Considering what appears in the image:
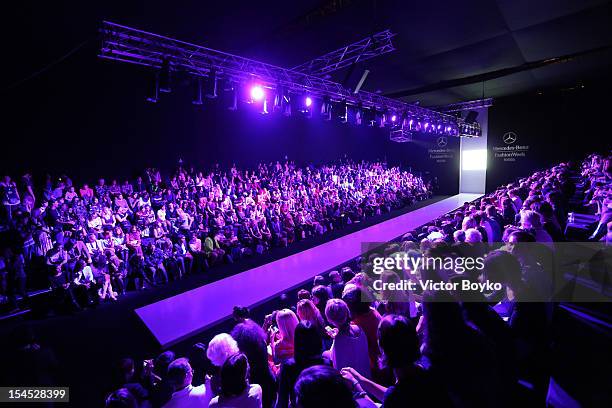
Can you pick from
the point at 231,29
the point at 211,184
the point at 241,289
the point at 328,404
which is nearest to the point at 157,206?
the point at 211,184

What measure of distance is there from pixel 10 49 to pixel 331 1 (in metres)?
5.42

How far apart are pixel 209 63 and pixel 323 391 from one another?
243 inches

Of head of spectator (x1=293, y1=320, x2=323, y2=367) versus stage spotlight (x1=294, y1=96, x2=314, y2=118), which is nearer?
head of spectator (x1=293, y1=320, x2=323, y2=367)

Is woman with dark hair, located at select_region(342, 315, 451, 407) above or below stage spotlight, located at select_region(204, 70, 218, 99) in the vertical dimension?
below

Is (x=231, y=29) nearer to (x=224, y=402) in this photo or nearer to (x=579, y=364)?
(x=224, y=402)

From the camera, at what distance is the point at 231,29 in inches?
207

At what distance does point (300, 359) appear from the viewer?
159cm

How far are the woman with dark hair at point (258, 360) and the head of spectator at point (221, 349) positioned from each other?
0.18 feet

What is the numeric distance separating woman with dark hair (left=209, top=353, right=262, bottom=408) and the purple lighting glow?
5909mm

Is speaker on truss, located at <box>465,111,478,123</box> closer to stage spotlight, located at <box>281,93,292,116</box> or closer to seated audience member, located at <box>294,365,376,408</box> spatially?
stage spotlight, located at <box>281,93,292,116</box>

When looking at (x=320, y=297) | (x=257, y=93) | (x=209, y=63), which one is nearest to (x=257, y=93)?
(x=257, y=93)

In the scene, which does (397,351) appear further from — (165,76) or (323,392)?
(165,76)

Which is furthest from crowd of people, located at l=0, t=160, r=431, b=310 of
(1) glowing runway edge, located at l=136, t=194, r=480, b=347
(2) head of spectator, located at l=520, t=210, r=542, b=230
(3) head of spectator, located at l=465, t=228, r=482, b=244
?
(2) head of spectator, located at l=520, t=210, r=542, b=230

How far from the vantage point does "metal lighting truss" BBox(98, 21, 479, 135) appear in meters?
4.74
